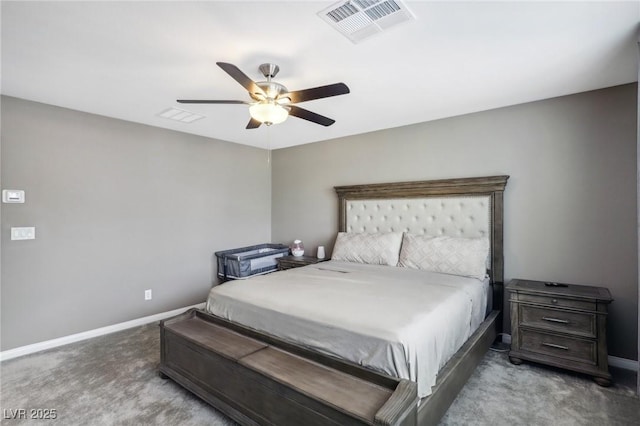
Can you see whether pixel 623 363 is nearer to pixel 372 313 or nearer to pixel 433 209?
pixel 433 209

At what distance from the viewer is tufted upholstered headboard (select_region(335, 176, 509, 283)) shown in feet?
10.7

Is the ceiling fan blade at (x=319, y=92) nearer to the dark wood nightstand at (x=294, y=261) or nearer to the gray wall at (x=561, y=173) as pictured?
the gray wall at (x=561, y=173)

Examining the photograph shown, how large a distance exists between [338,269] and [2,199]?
3286 millimetres

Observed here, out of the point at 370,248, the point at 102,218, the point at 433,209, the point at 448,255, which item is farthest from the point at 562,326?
the point at 102,218

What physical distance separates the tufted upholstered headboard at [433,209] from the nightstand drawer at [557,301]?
498 millimetres

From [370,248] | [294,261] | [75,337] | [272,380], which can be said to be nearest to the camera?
[272,380]

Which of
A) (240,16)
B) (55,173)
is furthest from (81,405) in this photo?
(240,16)

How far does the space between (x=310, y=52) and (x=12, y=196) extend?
10.1 ft

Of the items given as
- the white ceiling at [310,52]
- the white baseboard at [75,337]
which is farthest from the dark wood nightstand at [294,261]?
the white ceiling at [310,52]

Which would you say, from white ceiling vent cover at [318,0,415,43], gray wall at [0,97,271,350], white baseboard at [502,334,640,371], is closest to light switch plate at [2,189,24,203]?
gray wall at [0,97,271,350]

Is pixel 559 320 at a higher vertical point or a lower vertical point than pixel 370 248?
lower

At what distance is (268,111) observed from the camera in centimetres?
230

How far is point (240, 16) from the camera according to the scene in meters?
1.79

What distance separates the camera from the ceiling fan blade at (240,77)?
1.79m
